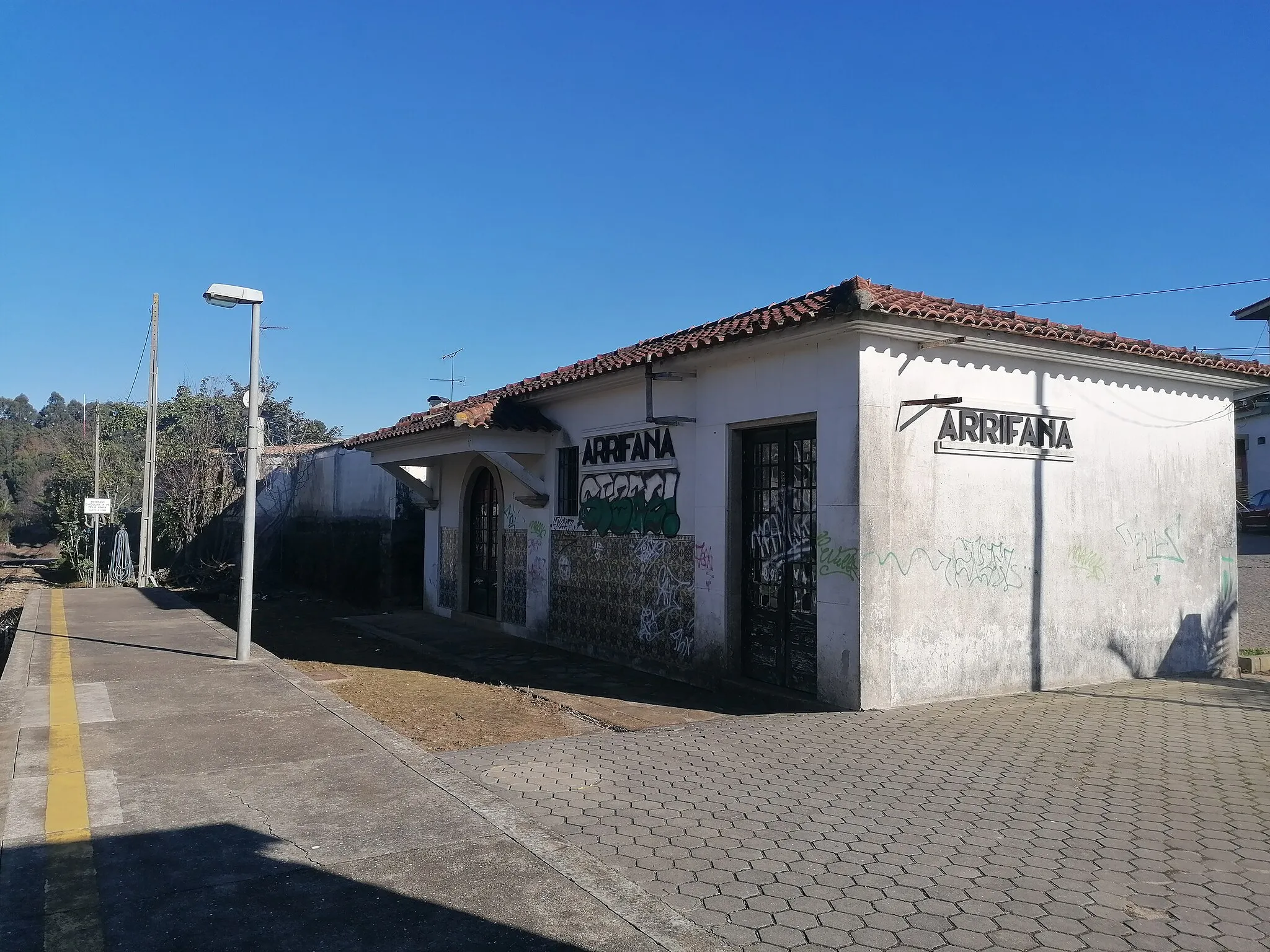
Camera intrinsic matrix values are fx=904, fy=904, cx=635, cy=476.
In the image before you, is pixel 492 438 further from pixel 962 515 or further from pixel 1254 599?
pixel 1254 599

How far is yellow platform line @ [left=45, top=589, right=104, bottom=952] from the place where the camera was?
3.57m

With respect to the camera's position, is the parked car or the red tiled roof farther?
the parked car

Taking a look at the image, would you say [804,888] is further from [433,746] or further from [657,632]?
[657,632]

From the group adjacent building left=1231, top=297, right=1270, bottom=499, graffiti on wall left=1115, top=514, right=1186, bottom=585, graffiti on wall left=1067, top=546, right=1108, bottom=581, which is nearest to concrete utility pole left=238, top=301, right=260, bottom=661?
graffiti on wall left=1067, top=546, right=1108, bottom=581

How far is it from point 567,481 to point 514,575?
2.08 m

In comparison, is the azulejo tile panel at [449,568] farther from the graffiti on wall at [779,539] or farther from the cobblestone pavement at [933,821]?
the cobblestone pavement at [933,821]

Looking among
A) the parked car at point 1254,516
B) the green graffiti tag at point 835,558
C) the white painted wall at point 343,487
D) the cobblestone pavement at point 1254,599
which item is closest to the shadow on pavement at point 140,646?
the green graffiti tag at point 835,558

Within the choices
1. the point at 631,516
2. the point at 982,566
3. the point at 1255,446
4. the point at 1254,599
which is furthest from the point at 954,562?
the point at 1255,446

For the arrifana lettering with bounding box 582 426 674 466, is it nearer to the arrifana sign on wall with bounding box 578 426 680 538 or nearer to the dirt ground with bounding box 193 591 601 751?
the arrifana sign on wall with bounding box 578 426 680 538

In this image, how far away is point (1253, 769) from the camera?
629 cm

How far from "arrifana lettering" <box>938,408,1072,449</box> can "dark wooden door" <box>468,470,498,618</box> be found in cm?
768

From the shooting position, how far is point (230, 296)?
30.7 feet

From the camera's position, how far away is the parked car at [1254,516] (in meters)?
24.5

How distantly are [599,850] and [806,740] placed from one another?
9.14 feet
